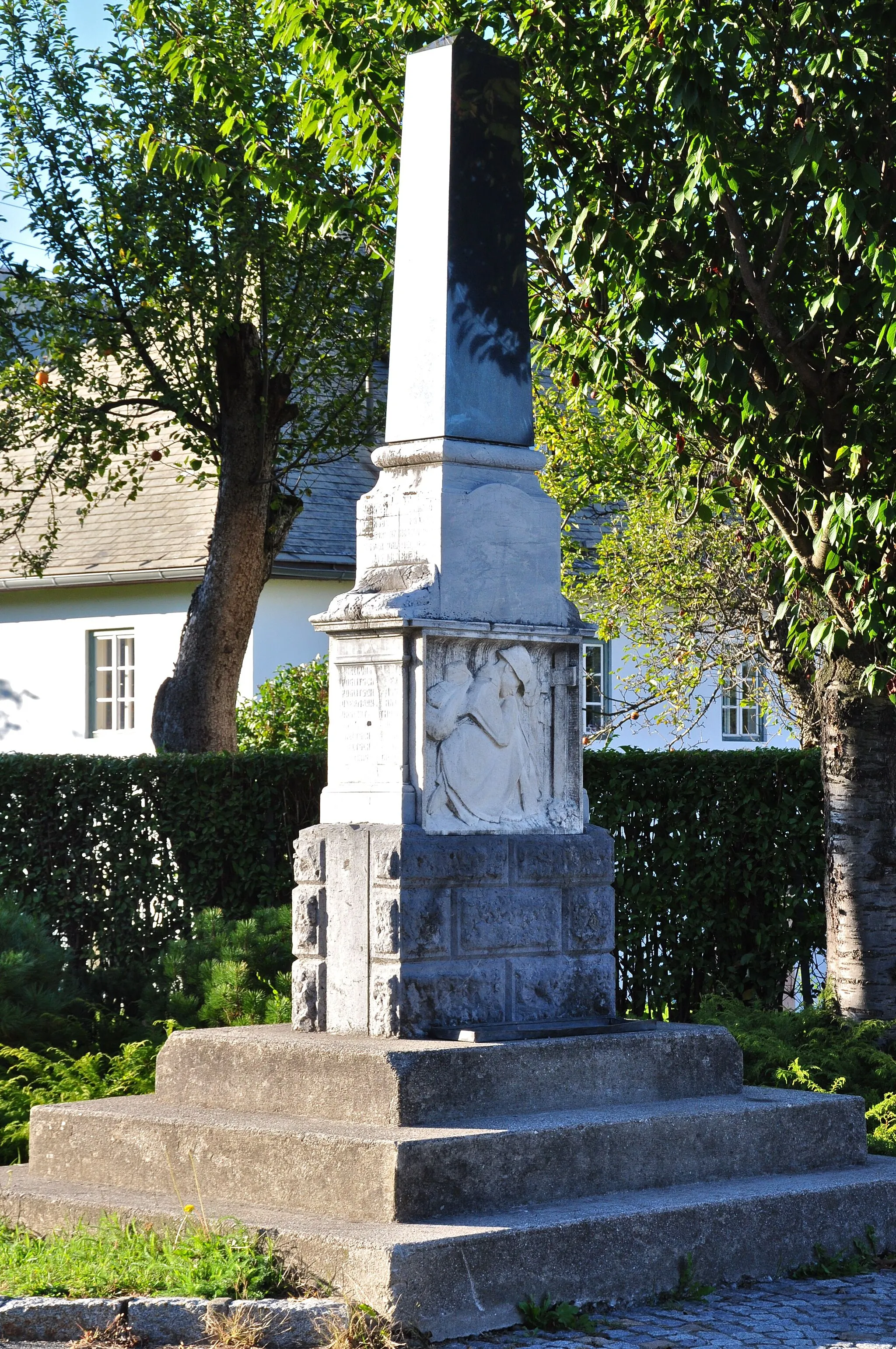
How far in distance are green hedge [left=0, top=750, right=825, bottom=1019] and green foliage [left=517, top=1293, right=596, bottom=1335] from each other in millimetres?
5680

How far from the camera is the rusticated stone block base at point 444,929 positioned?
648cm

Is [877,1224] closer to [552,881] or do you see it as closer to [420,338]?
[552,881]

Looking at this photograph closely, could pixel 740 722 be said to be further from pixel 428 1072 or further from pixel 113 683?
pixel 428 1072

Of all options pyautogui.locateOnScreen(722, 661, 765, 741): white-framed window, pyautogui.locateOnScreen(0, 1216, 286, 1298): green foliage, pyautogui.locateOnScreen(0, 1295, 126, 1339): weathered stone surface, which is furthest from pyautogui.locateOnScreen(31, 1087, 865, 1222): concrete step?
pyautogui.locateOnScreen(722, 661, 765, 741): white-framed window

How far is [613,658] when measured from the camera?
23.5 meters

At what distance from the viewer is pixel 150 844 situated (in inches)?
484

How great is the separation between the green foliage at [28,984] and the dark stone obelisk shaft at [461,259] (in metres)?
4.36

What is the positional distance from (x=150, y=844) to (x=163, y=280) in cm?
487

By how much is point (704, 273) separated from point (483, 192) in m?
2.63

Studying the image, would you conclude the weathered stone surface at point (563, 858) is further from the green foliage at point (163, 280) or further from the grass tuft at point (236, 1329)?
the green foliage at point (163, 280)

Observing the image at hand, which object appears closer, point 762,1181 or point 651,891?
point 762,1181

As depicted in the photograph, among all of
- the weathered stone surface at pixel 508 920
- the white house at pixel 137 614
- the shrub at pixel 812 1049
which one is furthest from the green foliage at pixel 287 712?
the weathered stone surface at pixel 508 920

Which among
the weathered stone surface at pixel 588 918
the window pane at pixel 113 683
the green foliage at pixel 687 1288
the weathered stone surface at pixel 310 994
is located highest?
the window pane at pixel 113 683

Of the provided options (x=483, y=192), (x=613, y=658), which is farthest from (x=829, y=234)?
(x=613, y=658)
